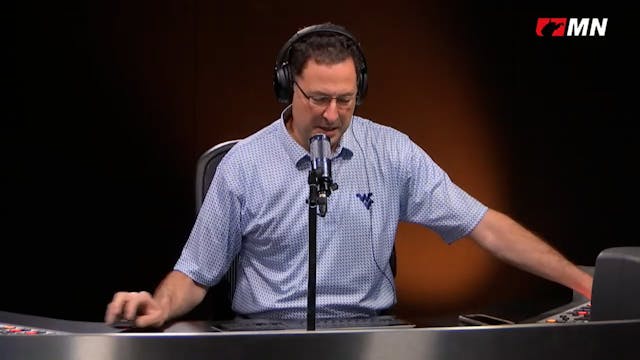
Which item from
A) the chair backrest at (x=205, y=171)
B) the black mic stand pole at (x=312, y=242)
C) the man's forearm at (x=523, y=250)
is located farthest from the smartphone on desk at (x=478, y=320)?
the chair backrest at (x=205, y=171)

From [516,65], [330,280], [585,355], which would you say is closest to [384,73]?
[516,65]

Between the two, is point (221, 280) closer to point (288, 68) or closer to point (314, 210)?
point (288, 68)

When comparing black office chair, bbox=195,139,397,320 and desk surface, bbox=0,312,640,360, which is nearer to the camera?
desk surface, bbox=0,312,640,360

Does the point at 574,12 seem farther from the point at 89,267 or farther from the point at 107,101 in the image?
the point at 89,267

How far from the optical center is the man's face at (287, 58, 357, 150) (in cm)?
236

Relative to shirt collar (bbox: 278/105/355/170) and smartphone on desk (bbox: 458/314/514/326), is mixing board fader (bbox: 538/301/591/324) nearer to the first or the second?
smartphone on desk (bbox: 458/314/514/326)

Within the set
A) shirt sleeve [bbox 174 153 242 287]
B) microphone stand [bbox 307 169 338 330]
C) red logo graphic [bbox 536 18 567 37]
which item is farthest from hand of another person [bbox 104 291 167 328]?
red logo graphic [bbox 536 18 567 37]

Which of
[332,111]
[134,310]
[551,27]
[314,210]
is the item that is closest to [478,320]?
[314,210]

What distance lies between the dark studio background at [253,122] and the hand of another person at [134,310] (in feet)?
6.23

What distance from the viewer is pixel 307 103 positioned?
7.85 feet

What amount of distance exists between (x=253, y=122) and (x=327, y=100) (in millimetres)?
1319

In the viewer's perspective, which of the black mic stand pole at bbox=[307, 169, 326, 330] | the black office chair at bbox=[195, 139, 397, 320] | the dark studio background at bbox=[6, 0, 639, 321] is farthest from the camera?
the dark studio background at bbox=[6, 0, 639, 321]

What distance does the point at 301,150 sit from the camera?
2.53 metres

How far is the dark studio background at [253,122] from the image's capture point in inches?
140
